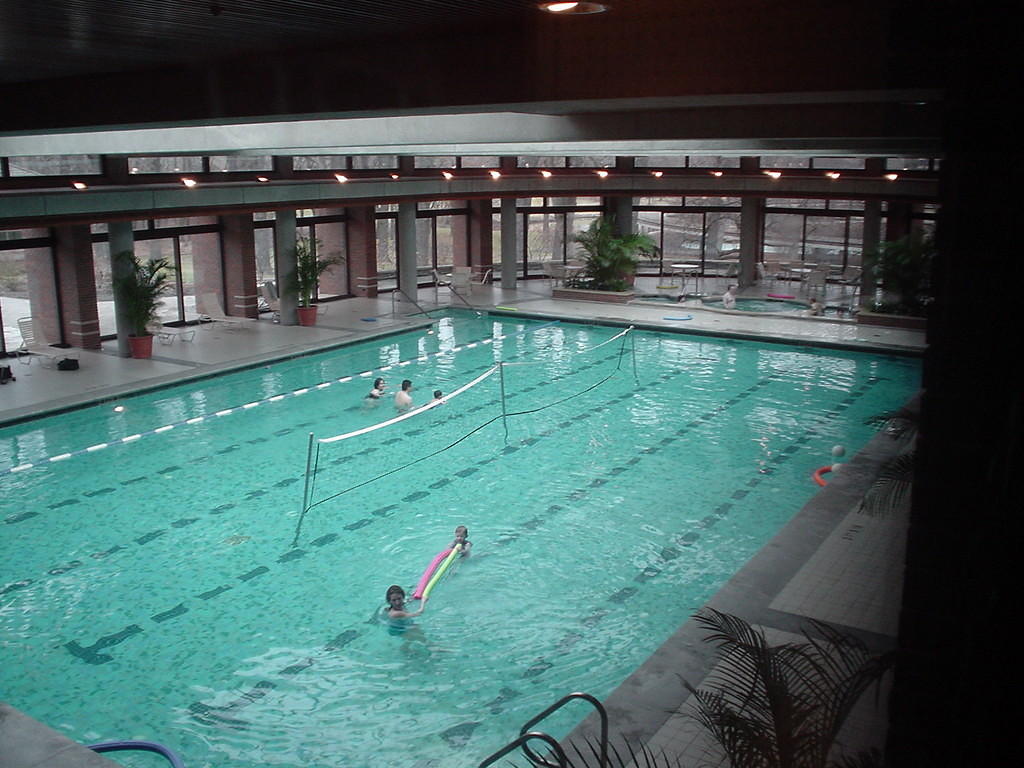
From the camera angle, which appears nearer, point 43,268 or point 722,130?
point 722,130

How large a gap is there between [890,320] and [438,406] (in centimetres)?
1115

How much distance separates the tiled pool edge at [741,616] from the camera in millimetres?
5938

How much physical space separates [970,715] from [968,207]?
153 cm

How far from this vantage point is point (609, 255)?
24.4m

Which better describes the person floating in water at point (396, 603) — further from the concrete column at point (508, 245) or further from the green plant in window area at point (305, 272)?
the concrete column at point (508, 245)

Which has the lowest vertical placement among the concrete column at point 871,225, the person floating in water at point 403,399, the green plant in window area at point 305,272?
the person floating in water at point 403,399

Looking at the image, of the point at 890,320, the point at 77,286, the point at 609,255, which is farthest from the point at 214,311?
the point at 890,320

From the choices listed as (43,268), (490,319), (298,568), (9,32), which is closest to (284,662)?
(298,568)

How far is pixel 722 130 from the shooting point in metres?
8.72

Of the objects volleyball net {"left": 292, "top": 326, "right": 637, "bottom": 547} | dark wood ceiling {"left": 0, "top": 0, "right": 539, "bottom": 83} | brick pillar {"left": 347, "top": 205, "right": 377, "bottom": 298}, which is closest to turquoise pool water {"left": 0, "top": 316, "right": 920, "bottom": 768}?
volleyball net {"left": 292, "top": 326, "right": 637, "bottom": 547}

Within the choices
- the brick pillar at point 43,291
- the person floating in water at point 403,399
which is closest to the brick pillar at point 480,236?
the brick pillar at point 43,291

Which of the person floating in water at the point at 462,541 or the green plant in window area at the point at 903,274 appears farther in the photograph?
the green plant in window area at the point at 903,274

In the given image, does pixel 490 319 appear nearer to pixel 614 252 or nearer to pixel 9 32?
pixel 614 252

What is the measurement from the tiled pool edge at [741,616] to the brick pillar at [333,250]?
16936 millimetres
